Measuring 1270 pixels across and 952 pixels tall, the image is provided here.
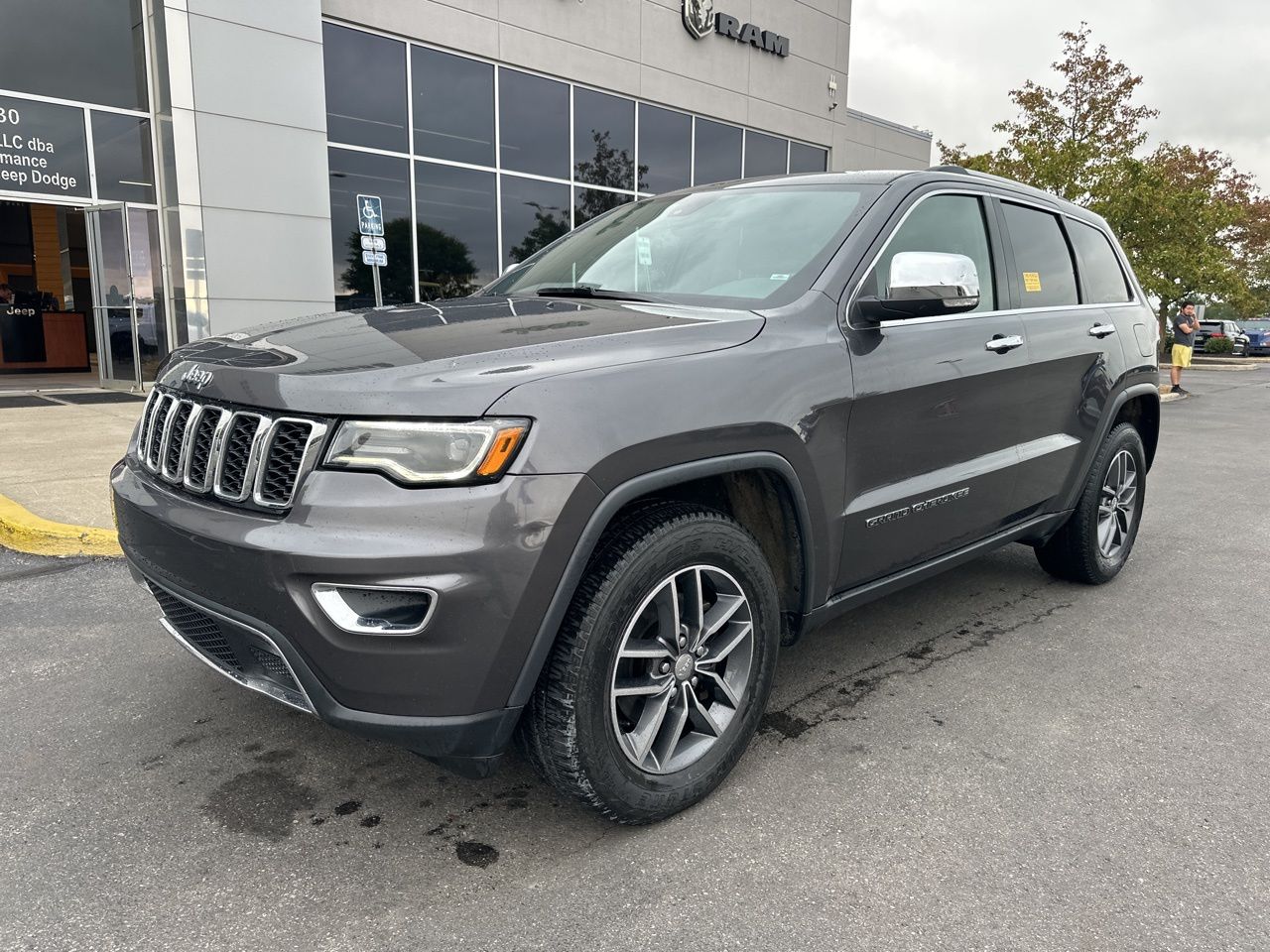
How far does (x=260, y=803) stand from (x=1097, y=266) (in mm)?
4240

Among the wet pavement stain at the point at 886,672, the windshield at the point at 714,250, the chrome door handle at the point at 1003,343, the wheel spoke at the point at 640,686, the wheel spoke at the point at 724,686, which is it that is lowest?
the wet pavement stain at the point at 886,672

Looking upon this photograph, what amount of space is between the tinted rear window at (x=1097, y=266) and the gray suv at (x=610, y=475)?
0.86 meters

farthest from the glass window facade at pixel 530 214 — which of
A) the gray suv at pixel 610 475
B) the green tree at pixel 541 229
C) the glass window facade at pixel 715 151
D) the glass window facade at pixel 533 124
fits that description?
the gray suv at pixel 610 475

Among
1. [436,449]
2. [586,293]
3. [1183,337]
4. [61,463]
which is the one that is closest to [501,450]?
[436,449]

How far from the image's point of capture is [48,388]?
41.5 feet

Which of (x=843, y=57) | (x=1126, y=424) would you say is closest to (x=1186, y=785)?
(x=1126, y=424)

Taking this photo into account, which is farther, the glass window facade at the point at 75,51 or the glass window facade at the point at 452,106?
the glass window facade at the point at 452,106

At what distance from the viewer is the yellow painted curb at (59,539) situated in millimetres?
4852

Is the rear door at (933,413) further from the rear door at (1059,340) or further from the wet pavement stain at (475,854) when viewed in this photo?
the wet pavement stain at (475,854)

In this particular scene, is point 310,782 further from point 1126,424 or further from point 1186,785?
point 1126,424

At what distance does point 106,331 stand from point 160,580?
471 inches

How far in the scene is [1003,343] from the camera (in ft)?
11.3

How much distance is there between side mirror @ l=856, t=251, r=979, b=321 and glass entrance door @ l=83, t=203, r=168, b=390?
11.3 meters

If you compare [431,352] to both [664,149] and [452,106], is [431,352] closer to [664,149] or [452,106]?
[452,106]
